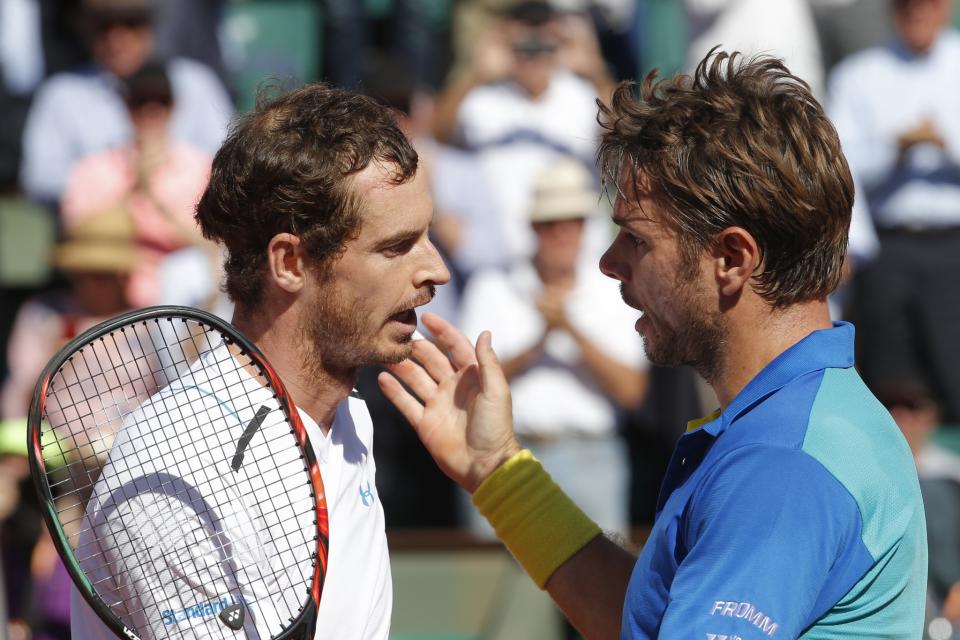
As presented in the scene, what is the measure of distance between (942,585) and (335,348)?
3.65 m

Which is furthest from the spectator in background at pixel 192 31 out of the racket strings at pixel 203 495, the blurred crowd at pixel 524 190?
the racket strings at pixel 203 495

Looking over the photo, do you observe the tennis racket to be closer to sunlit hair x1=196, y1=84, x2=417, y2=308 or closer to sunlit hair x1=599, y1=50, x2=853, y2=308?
sunlit hair x1=196, y1=84, x2=417, y2=308

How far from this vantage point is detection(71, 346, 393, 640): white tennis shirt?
2.58 meters

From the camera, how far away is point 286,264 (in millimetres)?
2953

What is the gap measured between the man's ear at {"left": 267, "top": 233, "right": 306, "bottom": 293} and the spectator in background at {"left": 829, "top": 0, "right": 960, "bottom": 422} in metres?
4.54

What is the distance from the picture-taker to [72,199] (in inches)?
269

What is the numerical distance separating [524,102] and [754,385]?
4650mm

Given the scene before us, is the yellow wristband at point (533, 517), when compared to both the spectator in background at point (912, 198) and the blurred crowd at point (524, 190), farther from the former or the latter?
the spectator in background at point (912, 198)

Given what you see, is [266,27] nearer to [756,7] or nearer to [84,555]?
[756,7]

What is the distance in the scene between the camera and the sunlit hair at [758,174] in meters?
2.51

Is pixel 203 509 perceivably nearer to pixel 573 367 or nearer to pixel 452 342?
pixel 452 342

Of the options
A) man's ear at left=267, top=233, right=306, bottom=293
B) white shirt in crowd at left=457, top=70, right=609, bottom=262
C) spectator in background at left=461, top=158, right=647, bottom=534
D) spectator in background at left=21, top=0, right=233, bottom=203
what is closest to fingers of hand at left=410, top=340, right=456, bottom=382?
man's ear at left=267, top=233, right=306, bottom=293

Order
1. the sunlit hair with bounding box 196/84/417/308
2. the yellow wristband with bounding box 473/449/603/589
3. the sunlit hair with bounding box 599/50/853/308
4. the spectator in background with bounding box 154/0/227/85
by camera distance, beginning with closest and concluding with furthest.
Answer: the sunlit hair with bounding box 599/50/853/308 < the sunlit hair with bounding box 196/84/417/308 < the yellow wristband with bounding box 473/449/603/589 < the spectator in background with bounding box 154/0/227/85

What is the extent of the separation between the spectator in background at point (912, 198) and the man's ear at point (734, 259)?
14.7 ft
